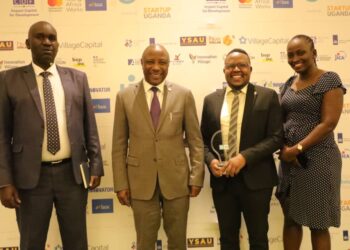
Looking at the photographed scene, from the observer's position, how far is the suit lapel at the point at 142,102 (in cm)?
227

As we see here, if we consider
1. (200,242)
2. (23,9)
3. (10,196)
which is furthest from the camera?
(200,242)

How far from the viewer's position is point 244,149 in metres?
2.27

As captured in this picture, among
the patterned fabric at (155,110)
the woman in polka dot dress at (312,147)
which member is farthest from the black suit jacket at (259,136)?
the patterned fabric at (155,110)

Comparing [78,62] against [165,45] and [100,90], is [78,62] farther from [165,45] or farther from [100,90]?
[165,45]

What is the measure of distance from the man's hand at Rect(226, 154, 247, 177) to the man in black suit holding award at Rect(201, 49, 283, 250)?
0.9 inches

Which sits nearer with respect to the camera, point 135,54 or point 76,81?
point 76,81

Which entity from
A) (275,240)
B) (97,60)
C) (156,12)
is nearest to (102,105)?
(97,60)

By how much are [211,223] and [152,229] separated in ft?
2.43

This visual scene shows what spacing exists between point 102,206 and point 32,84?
1.17m

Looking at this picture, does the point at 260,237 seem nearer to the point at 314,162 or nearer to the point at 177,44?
the point at 314,162

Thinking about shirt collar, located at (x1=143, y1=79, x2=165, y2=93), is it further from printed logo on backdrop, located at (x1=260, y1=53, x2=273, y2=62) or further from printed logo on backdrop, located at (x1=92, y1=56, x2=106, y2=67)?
printed logo on backdrop, located at (x1=260, y1=53, x2=273, y2=62)

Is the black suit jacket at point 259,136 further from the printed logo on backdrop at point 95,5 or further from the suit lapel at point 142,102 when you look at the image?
the printed logo on backdrop at point 95,5

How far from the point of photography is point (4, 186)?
6.82 feet

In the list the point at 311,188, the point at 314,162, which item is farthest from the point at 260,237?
the point at 314,162
